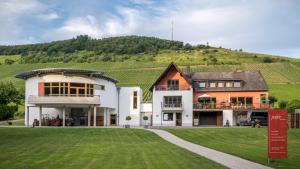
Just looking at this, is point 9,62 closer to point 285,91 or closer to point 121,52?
point 121,52

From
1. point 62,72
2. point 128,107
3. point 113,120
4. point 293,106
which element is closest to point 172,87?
point 128,107

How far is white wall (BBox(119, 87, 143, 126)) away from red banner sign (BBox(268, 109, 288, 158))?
42008mm

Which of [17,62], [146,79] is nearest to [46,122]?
[146,79]

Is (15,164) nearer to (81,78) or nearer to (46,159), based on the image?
(46,159)

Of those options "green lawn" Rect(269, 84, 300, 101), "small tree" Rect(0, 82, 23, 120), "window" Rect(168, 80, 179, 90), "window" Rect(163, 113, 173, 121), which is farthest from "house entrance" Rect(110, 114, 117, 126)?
"green lawn" Rect(269, 84, 300, 101)

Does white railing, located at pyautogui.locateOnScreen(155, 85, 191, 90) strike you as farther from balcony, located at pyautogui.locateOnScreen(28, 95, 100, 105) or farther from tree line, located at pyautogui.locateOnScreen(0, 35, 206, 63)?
tree line, located at pyautogui.locateOnScreen(0, 35, 206, 63)

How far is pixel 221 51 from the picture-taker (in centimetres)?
10956

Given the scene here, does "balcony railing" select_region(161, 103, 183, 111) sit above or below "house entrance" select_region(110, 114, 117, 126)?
above

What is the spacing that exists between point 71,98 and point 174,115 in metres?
13.6

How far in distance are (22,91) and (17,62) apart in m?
36.5

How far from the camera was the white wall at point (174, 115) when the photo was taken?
5619 cm

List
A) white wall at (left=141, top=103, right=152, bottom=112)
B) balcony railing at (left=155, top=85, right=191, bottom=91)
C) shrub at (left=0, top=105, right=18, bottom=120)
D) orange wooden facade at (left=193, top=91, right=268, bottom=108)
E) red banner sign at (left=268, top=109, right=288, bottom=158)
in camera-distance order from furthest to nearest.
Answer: shrub at (left=0, top=105, right=18, bottom=120), white wall at (left=141, top=103, right=152, bottom=112), balcony railing at (left=155, top=85, right=191, bottom=91), orange wooden facade at (left=193, top=91, right=268, bottom=108), red banner sign at (left=268, top=109, right=288, bottom=158)

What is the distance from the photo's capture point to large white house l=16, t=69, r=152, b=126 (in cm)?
5097

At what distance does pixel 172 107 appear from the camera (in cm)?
5600
